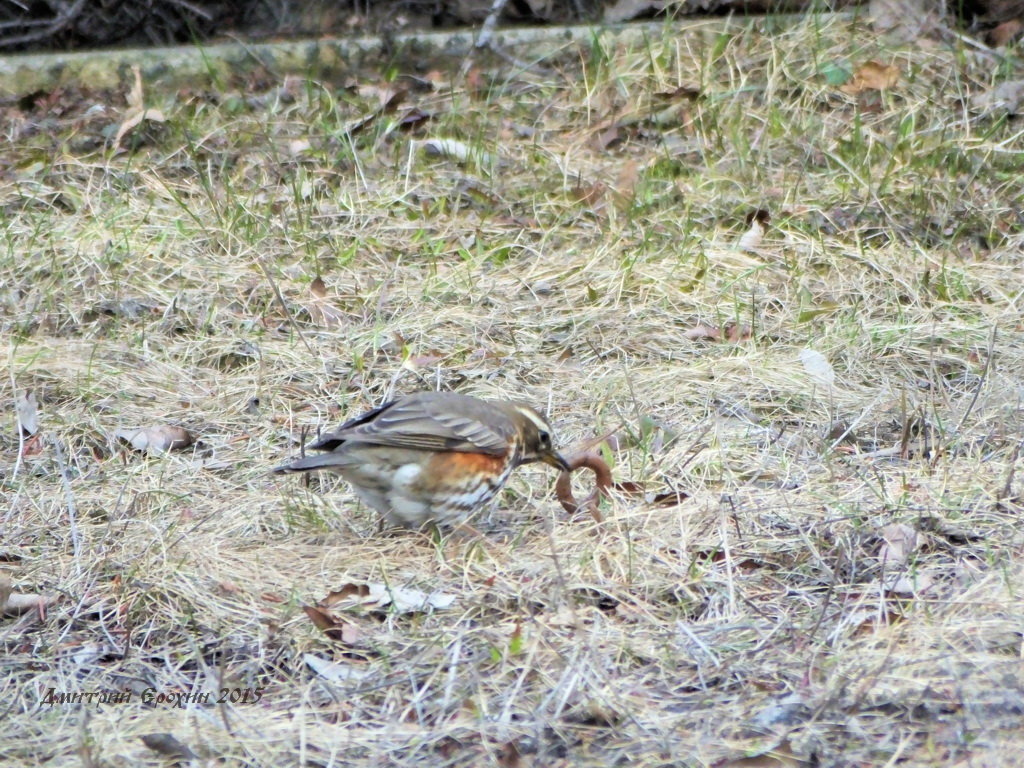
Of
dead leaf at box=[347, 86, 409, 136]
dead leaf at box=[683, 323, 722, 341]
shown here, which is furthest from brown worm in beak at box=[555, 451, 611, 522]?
dead leaf at box=[347, 86, 409, 136]

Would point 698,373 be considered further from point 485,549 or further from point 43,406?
point 43,406

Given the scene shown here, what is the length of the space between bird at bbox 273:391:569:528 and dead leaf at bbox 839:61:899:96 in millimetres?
3818

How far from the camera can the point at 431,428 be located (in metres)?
4.45

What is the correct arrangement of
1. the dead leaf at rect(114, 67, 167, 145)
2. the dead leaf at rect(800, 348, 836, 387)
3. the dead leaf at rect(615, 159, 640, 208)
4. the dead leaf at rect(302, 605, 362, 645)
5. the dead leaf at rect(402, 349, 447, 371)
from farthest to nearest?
1. the dead leaf at rect(114, 67, 167, 145)
2. the dead leaf at rect(615, 159, 640, 208)
3. the dead leaf at rect(402, 349, 447, 371)
4. the dead leaf at rect(800, 348, 836, 387)
5. the dead leaf at rect(302, 605, 362, 645)

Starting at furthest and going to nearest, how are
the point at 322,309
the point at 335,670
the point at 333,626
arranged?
the point at 322,309 < the point at 333,626 < the point at 335,670

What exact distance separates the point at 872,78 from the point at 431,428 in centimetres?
421

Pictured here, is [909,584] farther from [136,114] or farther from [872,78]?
[136,114]

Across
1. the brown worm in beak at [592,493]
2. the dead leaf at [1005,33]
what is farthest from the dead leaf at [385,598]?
the dead leaf at [1005,33]

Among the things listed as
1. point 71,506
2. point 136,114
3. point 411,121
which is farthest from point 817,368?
point 136,114

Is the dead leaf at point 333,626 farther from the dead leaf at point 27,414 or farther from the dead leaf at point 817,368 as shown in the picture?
the dead leaf at point 817,368

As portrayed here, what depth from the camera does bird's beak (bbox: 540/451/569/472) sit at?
457 cm

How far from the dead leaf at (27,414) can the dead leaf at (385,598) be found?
1809 millimetres

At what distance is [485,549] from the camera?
13.9ft

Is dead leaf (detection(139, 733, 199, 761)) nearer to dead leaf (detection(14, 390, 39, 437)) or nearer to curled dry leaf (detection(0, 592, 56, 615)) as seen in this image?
curled dry leaf (detection(0, 592, 56, 615))
